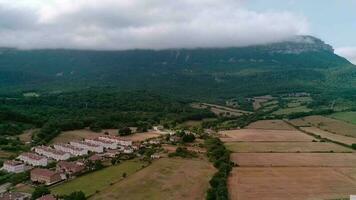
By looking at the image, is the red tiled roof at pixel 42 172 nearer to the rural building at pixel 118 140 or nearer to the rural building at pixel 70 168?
the rural building at pixel 70 168

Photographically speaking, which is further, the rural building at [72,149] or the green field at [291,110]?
the green field at [291,110]

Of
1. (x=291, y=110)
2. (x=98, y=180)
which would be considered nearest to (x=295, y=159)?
(x=98, y=180)

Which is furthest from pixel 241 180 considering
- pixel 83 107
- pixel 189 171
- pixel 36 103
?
pixel 36 103

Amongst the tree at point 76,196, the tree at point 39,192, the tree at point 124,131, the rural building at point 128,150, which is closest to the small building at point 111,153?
the rural building at point 128,150

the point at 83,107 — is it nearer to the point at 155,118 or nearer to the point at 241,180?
the point at 155,118

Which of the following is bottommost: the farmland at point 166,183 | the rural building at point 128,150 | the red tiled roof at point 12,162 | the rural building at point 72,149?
the rural building at point 72,149

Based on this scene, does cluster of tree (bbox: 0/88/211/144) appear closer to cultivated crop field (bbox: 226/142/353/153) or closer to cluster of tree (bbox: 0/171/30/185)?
cluster of tree (bbox: 0/171/30/185)
